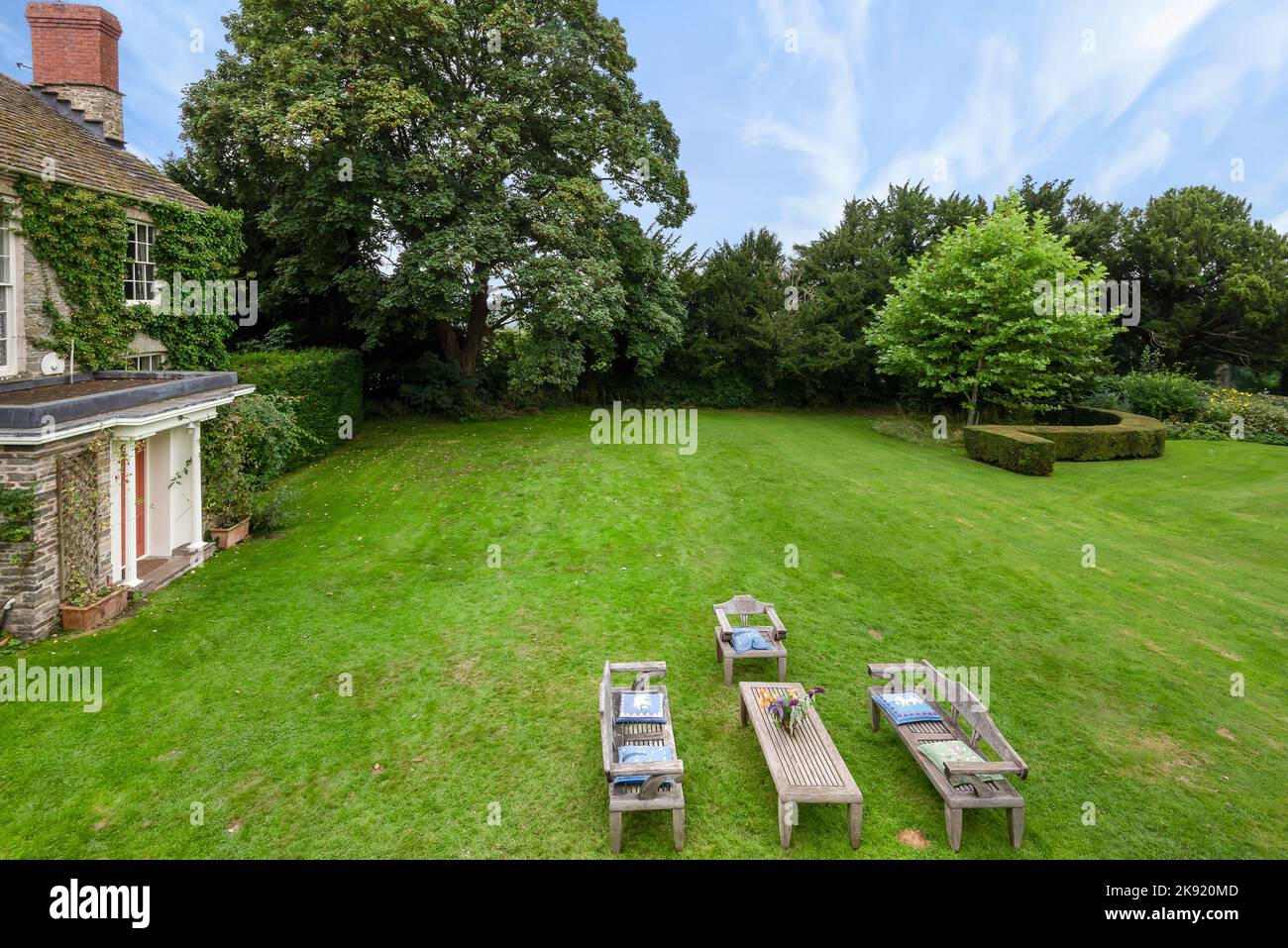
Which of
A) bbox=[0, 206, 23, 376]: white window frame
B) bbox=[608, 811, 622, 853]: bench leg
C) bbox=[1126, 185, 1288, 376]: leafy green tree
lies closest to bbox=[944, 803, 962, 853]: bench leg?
bbox=[608, 811, 622, 853]: bench leg

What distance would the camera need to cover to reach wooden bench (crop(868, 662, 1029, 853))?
582cm

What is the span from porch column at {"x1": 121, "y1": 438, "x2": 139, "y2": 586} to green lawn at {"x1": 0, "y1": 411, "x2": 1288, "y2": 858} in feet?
1.75

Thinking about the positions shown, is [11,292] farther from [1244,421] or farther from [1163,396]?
[1244,421]

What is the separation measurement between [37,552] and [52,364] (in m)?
5.92

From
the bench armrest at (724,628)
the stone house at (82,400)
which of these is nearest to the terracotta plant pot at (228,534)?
the stone house at (82,400)

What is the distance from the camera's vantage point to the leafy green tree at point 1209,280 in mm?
36438

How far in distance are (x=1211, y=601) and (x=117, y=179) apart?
76.4ft

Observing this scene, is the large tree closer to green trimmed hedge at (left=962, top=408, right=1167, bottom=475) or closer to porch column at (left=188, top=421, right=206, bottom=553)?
porch column at (left=188, top=421, right=206, bottom=553)

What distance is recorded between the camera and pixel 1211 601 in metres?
11.9

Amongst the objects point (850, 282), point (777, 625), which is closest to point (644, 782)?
point (777, 625)

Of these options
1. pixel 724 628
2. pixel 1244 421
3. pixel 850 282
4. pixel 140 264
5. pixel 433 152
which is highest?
pixel 433 152

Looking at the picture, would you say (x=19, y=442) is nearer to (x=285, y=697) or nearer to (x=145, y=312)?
(x=285, y=697)

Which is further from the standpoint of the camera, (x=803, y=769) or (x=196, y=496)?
(x=196, y=496)

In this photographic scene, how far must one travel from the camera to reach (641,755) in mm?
6145
